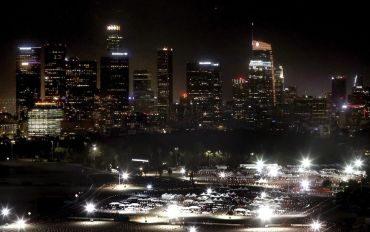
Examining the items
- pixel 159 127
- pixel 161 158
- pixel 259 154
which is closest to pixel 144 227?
pixel 161 158

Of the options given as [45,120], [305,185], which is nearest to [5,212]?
[305,185]

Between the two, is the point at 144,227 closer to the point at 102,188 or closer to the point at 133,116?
the point at 102,188

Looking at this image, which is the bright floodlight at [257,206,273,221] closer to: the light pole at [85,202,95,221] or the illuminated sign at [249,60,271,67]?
the light pole at [85,202,95,221]

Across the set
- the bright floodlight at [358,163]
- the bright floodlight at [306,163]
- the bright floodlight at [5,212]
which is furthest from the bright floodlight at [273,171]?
the bright floodlight at [5,212]

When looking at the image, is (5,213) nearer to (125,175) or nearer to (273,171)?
(125,175)

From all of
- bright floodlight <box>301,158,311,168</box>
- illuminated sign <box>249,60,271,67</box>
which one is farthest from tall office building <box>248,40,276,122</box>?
bright floodlight <box>301,158,311,168</box>
